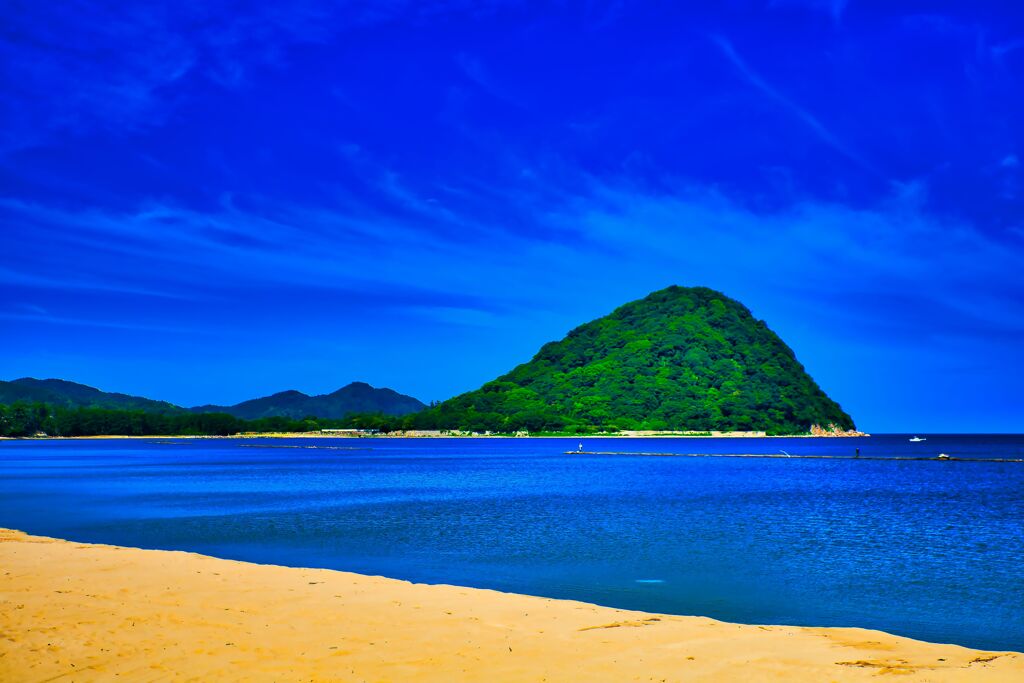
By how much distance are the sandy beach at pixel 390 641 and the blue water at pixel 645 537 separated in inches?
162

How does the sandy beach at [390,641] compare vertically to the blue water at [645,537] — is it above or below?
above

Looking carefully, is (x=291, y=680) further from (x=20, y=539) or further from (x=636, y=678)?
(x=20, y=539)

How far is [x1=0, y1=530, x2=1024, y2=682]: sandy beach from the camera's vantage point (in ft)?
37.1

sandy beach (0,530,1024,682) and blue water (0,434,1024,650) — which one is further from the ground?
sandy beach (0,530,1024,682)

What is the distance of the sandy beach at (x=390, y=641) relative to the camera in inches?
446

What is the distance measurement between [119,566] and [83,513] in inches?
953

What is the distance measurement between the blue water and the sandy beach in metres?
4.11

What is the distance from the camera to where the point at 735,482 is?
236ft

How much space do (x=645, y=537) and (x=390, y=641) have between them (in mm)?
21076

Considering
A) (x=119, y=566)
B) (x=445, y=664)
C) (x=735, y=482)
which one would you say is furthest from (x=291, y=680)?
(x=735, y=482)

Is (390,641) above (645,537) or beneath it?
above

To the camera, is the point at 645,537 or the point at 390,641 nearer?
the point at 390,641

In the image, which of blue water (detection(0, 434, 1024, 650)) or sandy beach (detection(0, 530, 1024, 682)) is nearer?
sandy beach (detection(0, 530, 1024, 682))

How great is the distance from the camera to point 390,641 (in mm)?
13203
